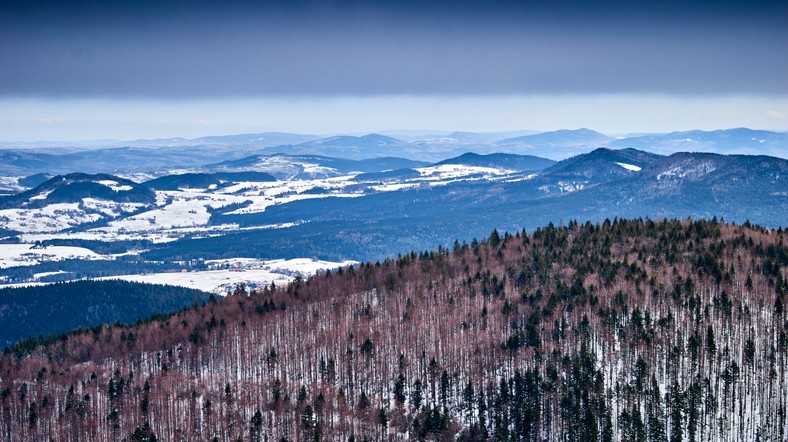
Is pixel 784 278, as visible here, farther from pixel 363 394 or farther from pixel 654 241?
pixel 363 394

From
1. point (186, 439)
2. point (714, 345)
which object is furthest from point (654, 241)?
point (186, 439)

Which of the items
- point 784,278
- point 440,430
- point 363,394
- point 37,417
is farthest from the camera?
point 784,278

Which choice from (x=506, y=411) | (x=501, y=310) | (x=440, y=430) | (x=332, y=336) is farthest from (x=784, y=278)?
(x=332, y=336)

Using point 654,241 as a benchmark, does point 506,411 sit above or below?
below

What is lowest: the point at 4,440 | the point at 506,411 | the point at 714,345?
the point at 4,440

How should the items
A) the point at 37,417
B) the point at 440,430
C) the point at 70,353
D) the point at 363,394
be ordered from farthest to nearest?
the point at 70,353, the point at 37,417, the point at 363,394, the point at 440,430

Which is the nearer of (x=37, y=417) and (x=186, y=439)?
(x=186, y=439)
